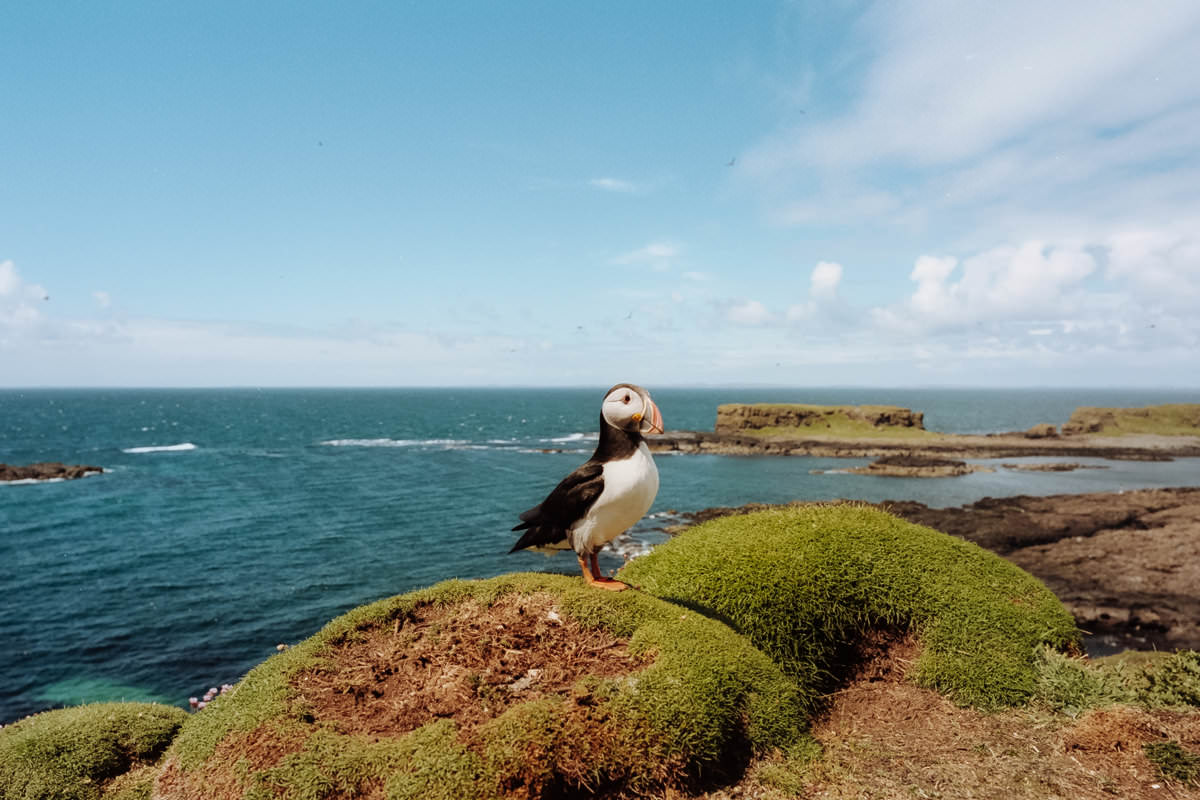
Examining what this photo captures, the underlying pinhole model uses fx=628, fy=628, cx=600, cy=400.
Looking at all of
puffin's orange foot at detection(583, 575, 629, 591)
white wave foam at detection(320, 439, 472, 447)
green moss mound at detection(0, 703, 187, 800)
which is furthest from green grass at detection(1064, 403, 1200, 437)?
green moss mound at detection(0, 703, 187, 800)

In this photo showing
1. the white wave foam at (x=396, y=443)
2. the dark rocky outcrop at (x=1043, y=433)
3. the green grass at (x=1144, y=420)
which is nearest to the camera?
the white wave foam at (x=396, y=443)

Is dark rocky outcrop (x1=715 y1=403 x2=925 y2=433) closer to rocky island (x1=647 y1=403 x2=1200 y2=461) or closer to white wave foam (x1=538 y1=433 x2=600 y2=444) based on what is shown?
rocky island (x1=647 y1=403 x2=1200 y2=461)

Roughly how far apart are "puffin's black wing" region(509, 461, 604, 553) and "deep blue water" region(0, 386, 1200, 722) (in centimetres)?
2004

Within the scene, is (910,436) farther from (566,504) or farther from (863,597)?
(566,504)

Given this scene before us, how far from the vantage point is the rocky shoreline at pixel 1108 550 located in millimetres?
23453

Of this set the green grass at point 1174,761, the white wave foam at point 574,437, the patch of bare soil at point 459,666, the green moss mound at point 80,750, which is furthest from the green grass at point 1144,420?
the green moss mound at point 80,750

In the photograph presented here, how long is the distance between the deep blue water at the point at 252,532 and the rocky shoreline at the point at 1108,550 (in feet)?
26.0

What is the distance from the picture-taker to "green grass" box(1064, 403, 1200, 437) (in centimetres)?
9562

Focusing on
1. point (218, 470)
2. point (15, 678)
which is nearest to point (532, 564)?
point (15, 678)

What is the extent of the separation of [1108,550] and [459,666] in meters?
37.6

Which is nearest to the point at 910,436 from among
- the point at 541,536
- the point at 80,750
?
the point at 541,536

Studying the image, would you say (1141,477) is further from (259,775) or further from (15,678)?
(15,678)

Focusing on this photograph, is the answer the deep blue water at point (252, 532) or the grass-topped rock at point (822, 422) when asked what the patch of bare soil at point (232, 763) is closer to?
the deep blue water at point (252, 532)

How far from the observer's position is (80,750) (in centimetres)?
764
